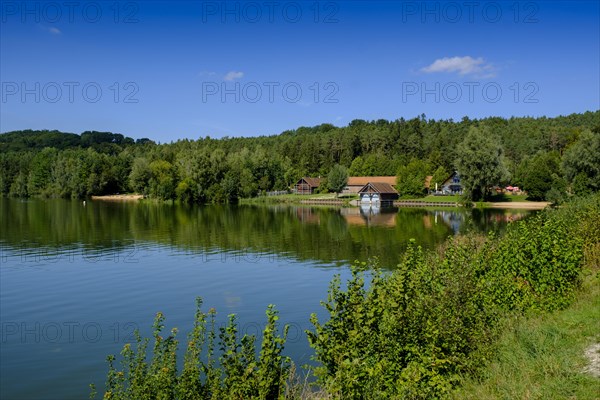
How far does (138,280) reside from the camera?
1303 inches

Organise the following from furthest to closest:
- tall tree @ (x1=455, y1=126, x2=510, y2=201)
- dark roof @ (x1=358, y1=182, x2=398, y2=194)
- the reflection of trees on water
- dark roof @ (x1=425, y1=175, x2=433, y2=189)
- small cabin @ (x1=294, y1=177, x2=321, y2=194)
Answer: small cabin @ (x1=294, y1=177, x2=321, y2=194)
dark roof @ (x1=425, y1=175, x2=433, y2=189)
dark roof @ (x1=358, y1=182, x2=398, y2=194)
tall tree @ (x1=455, y1=126, x2=510, y2=201)
the reflection of trees on water

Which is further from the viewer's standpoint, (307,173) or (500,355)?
(307,173)

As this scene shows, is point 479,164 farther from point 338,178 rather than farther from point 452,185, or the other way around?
point 338,178

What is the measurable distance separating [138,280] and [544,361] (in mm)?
27308

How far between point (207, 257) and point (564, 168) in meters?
76.8

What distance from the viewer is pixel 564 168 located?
→ 311ft

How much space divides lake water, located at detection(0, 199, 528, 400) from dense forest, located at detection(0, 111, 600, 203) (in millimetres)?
43725

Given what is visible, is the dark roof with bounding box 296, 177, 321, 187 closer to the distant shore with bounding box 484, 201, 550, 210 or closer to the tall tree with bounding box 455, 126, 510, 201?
the tall tree with bounding box 455, 126, 510, 201

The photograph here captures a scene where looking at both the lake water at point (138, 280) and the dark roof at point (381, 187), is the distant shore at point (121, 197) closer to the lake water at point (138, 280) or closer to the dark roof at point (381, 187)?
the dark roof at point (381, 187)

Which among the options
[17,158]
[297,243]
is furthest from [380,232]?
[17,158]

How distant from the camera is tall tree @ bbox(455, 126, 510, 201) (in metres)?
100

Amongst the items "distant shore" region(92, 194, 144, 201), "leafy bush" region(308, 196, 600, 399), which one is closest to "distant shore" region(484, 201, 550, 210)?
"leafy bush" region(308, 196, 600, 399)

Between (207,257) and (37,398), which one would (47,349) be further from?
(207,257)

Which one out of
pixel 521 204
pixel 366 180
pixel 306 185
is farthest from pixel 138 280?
pixel 306 185
